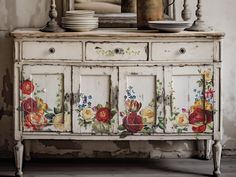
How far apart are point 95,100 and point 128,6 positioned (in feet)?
2.62

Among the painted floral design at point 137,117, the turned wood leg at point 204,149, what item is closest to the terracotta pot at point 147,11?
the painted floral design at point 137,117

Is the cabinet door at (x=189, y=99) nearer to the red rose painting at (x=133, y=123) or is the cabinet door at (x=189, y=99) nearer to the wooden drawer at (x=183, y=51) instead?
the wooden drawer at (x=183, y=51)

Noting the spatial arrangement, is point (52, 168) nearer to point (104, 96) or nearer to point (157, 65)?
point (104, 96)

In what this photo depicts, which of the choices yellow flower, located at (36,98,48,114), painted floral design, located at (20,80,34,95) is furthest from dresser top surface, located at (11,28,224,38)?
yellow flower, located at (36,98,48,114)

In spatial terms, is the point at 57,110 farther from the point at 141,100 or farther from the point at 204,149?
the point at 204,149

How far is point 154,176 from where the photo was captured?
424 centimetres

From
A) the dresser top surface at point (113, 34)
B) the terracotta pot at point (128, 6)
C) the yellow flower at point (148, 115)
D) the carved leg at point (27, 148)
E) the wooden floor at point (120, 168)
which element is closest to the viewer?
the dresser top surface at point (113, 34)

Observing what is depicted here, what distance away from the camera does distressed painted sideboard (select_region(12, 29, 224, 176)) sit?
4.10 meters

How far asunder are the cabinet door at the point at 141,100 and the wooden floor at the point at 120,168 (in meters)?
0.34

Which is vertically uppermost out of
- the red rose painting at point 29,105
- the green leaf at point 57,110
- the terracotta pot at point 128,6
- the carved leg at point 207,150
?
the terracotta pot at point 128,6

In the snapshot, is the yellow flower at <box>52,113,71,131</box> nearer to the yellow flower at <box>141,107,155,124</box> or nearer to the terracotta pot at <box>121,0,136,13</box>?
the yellow flower at <box>141,107,155,124</box>

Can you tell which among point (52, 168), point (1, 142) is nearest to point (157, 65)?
point (52, 168)

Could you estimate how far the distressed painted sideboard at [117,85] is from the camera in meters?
4.10

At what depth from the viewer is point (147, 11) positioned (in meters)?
4.26
